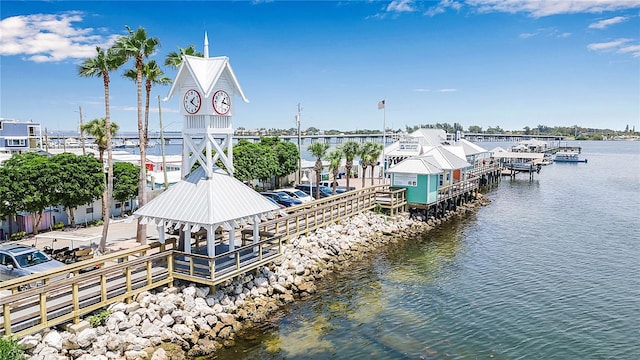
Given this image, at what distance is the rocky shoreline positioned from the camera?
43.7 ft

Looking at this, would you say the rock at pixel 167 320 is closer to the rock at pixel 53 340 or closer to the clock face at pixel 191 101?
the rock at pixel 53 340

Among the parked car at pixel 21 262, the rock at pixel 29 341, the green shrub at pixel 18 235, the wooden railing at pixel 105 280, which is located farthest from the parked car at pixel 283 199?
the rock at pixel 29 341

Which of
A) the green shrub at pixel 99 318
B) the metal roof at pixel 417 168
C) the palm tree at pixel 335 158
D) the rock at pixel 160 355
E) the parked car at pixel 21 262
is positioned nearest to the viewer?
the rock at pixel 160 355

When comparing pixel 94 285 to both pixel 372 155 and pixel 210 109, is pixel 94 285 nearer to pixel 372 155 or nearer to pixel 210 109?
pixel 210 109

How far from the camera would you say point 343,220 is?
2973cm

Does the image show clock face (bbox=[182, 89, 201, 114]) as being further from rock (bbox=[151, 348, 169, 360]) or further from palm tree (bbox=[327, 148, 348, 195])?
palm tree (bbox=[327, 148, 348, 195])

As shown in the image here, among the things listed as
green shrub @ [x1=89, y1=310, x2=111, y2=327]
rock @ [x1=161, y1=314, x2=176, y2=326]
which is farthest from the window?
rock @ [x1=161, y1=314, x2=176, y2=326]

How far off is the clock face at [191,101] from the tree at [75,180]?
41.5 ft

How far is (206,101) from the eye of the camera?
1739 cm

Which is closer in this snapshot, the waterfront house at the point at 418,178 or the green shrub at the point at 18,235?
the green shrub at the point at 18,235

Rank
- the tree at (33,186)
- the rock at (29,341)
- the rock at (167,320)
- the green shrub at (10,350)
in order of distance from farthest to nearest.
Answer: the tree at (33,186), the rock at (167,320), the rock at (29,341), the green shrub at (10,350)

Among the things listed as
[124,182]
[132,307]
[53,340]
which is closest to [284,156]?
[124,182]

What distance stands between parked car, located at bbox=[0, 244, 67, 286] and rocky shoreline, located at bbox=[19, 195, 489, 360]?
357 centimetres

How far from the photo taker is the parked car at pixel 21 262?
1643cm
